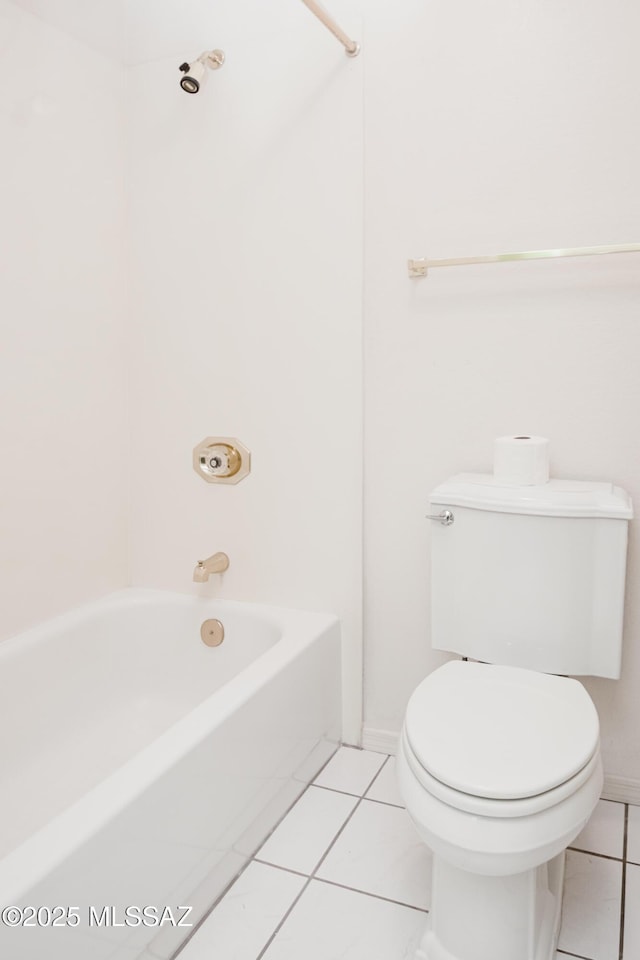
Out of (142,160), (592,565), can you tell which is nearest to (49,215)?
(142,160)

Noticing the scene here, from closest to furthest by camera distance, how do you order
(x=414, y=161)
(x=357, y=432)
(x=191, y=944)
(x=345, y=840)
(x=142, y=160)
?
(x=191, y=944) → (x=345, y=840) → (x=414, y=161) → (x=357, y=432) → (x=142, y=160)

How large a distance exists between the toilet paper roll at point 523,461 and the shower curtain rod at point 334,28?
1.03m

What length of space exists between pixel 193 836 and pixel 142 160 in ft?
5.95

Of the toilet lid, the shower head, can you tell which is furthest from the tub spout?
the shower head

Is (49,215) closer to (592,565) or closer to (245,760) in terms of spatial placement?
(245,760)

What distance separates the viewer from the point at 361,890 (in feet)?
4.70

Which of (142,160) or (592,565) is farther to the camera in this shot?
(142,160)

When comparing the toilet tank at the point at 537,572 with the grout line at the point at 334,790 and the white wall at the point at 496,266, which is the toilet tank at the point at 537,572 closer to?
the white wall at the point at 496,266

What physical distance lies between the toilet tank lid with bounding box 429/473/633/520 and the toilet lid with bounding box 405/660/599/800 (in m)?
0.34

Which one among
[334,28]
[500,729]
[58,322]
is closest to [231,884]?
[500,729]

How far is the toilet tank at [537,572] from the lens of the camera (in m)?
1.46

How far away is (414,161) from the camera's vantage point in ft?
5.73

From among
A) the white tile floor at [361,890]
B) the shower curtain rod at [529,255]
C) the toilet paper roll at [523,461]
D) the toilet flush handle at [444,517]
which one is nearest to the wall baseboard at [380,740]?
the white tile floor at [361,890]

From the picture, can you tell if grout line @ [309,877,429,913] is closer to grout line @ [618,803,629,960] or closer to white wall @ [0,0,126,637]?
grout line @ [618,803,629,960]
